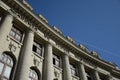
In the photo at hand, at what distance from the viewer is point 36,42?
18.4 metres

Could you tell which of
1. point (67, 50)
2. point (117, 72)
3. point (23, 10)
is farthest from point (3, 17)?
point (117, 72)

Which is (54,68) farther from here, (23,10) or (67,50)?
(23,10)

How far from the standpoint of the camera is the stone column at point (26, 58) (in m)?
12.9

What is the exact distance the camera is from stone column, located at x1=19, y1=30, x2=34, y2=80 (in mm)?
12890

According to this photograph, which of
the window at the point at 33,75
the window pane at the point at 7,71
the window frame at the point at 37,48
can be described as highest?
the window frame at the point at 37,48

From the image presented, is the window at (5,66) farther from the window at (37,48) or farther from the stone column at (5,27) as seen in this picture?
the window at (37,48)

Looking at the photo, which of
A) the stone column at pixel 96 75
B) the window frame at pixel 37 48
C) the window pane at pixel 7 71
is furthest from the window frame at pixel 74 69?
the window pane at pixel 7 71

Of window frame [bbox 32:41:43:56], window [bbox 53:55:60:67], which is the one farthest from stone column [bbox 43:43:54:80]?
window [bbox 53:55:60:67]

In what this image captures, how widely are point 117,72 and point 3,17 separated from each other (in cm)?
1724

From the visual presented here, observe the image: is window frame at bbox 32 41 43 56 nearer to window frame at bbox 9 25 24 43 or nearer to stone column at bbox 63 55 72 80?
window frame at bbox 9 25 24 43

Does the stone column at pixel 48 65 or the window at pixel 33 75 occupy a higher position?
the stone column at pixel 48 65

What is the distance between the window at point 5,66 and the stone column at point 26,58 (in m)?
0.82

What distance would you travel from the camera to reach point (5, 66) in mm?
12836

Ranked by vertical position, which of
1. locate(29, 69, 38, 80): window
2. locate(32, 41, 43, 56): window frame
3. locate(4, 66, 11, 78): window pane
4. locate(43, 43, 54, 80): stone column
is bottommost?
locate(4, 66, 11, 78): window pane
